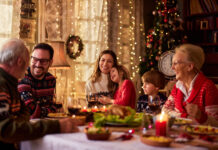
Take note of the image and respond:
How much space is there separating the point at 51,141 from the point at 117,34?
14.1 ft

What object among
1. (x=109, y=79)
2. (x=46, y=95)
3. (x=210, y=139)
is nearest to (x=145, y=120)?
(x=210, y=139)

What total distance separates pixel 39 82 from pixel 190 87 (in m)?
1.29

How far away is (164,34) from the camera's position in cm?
600

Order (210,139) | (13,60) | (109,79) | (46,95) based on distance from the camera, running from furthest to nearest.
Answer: (109,79) < (46,95) < (13,60) < (210,139)

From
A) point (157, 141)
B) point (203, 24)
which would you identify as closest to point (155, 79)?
point (157, 141)

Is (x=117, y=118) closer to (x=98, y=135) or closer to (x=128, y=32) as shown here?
(x=98, y=135)

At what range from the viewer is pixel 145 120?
75.3 inches

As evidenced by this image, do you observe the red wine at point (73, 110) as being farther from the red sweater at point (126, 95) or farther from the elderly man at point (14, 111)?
the red sweater at point (126, 95)

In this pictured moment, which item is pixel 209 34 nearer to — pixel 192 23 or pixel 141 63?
pixel 192 23

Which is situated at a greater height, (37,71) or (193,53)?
(193,53)

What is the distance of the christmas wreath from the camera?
515cm

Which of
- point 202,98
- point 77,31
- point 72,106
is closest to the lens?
point 72,106

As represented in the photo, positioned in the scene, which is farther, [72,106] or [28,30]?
[28,30]

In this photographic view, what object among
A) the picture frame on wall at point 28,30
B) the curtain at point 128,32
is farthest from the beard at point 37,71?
the curtain at point 128,32
